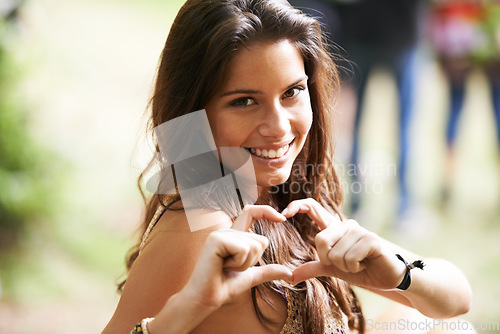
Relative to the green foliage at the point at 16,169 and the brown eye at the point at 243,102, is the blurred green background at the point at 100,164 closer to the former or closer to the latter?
the green foliage at the point at 16,169

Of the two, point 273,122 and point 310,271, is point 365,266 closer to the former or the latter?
point 310,271

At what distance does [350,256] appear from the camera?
1.08 metres

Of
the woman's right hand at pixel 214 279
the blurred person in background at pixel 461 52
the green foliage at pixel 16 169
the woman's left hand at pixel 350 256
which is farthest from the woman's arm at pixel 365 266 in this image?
the blurred person in background at pixel 461 52

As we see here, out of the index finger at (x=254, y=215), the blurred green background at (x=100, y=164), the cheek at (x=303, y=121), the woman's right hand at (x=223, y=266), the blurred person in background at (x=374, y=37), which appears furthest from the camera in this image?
the blurred person in background at (x=374, y=37)

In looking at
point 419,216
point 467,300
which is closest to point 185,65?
point 467,300

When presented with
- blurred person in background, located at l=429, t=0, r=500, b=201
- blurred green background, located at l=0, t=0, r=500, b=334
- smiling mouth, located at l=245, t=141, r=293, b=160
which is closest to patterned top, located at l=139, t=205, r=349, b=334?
smiling mouth, located at l=245, t=141, r=293, b=160

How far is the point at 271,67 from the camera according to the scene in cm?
129

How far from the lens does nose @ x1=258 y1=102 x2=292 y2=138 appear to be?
51.1 inches

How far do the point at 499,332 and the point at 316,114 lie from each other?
204 centimetres

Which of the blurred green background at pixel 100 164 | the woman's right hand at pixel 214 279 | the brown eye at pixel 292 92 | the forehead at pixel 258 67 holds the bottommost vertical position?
the blurred green background at pixel 100 164

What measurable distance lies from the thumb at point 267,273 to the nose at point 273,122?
31 cm

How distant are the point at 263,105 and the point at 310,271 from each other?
14.7 inches

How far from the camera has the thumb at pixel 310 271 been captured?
3.82 feet

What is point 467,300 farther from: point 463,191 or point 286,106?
point 463,191
